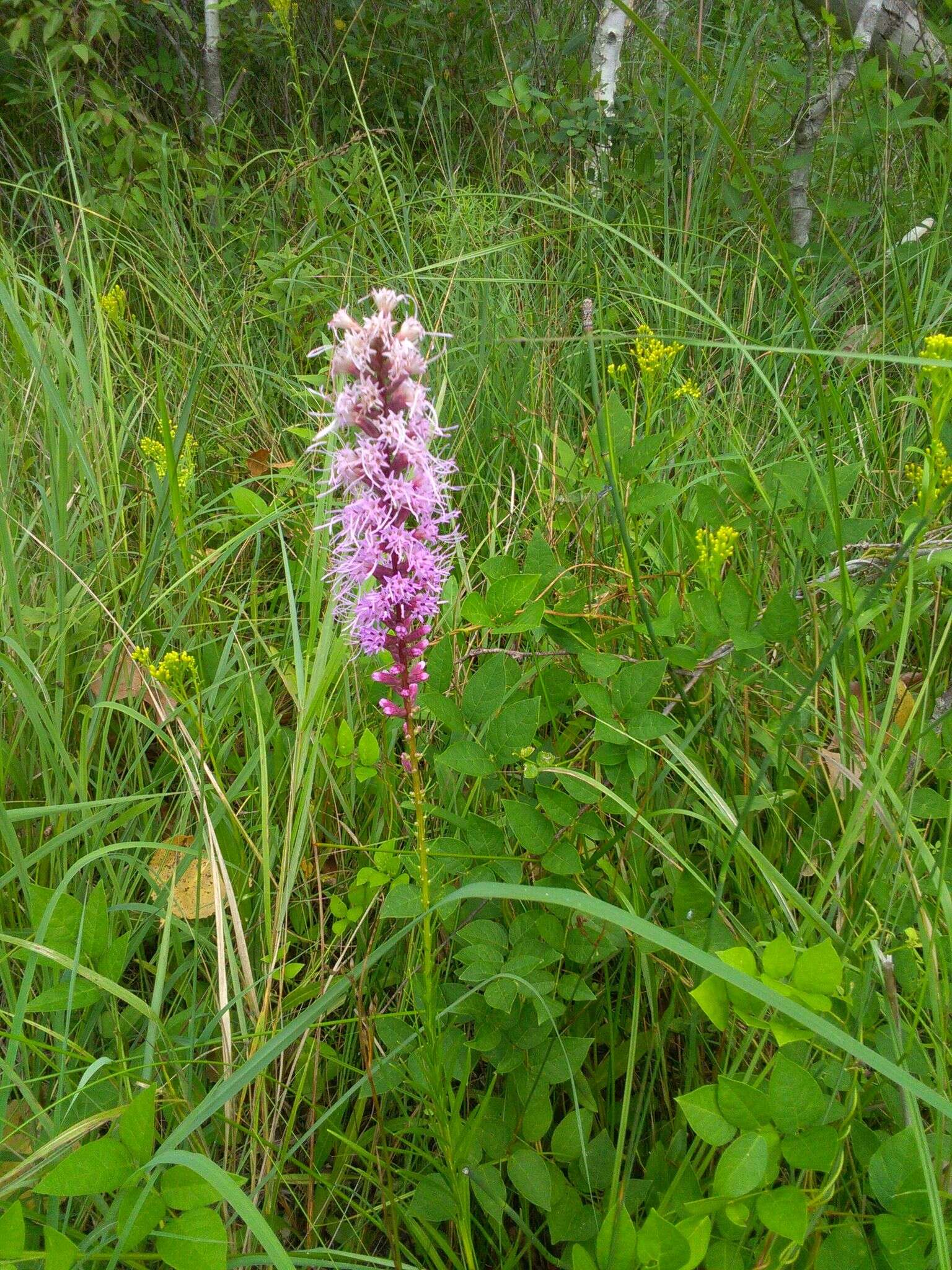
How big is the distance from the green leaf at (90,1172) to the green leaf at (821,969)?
809 mm

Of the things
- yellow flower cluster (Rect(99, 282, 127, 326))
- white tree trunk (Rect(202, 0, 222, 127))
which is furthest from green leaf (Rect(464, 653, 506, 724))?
white tree trunk (Rect(202, 0, 222, 127))

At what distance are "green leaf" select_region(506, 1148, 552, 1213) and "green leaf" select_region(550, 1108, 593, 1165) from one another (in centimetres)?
4

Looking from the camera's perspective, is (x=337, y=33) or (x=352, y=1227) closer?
(x=352, y=1227)

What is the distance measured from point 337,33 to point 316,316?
2866 mm

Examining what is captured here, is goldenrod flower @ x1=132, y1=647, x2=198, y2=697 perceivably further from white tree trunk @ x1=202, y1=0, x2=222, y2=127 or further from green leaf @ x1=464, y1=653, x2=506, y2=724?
white tree trunk @ x1=202, y1=0, x2=222, y2=127

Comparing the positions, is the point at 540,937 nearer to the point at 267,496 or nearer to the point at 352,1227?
the point at 352,1227

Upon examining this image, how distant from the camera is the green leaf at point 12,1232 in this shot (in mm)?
964

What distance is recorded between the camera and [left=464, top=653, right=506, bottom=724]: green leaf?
134 centimetres

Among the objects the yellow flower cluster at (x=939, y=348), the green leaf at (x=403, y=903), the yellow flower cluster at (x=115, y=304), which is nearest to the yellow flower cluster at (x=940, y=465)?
the yellow flower cluster at (x=939, y=348)

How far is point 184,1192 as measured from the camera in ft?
3.49

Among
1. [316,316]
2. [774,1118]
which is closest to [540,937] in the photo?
[774,1118]

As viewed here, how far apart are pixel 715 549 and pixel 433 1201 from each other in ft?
3.50

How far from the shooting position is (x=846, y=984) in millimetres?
1217

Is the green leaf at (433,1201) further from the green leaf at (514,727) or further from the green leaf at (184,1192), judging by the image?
the green leaf at (514,727)
